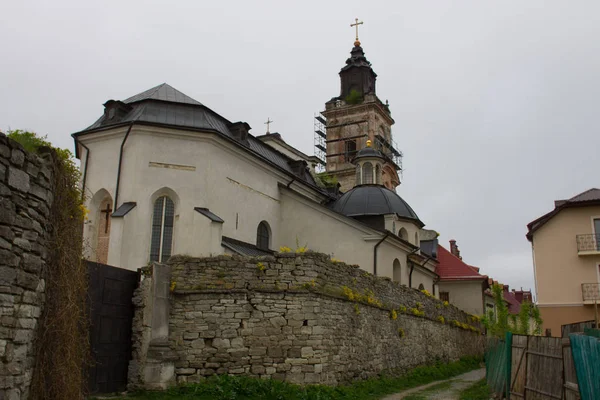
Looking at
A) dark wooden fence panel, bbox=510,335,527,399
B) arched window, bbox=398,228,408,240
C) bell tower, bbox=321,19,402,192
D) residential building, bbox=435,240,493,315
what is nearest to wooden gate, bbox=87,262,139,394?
dark wooden fence panel, bbox=510,335,527,399

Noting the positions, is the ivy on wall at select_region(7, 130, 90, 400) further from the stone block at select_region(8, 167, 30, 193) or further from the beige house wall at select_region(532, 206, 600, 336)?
the beige house wall at select_region(532, 206, 600, 336)

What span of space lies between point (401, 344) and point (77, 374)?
40.2 ft

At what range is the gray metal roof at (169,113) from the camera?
70.7ft

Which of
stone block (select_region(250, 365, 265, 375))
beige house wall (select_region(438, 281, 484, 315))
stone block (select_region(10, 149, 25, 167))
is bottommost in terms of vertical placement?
stone block (select_region(250, 365, 265, 375))

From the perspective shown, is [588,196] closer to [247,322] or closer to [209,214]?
[209,214]

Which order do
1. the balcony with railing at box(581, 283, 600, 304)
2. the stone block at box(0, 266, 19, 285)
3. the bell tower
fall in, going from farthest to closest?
the bell tower < the balcony with railing at box(581, 283, 600, 304) < the stone block at box(0, 266, 19, 285)

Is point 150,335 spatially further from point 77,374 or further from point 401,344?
point 401,344

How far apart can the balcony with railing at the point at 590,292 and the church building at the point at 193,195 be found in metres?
7.75

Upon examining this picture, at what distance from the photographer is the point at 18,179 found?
6.88 meters

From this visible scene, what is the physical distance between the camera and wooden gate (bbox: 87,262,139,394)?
12.0 m

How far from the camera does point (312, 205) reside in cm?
2575

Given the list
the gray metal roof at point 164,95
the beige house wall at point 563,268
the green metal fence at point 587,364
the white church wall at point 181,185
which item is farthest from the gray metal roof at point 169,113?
the green metal fence at point 587,364

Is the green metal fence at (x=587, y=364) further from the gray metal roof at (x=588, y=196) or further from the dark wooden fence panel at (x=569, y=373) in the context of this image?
the gray metal roof at (x=588, y=196)

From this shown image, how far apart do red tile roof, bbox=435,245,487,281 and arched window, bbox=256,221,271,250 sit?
1657 cm
